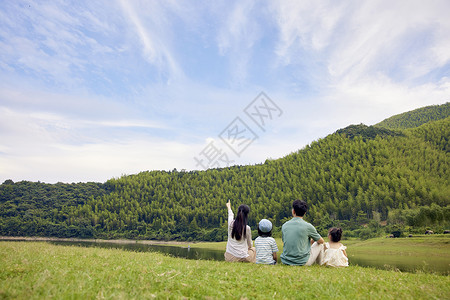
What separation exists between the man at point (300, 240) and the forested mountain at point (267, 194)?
5035cm

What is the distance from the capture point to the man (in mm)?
6781

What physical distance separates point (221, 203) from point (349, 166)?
3926 centimetres

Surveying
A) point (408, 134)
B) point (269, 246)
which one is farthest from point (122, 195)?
point (269, 246)

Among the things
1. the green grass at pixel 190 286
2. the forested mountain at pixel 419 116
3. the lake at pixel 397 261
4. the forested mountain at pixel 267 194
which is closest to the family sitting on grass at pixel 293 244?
the green grass at pixel 190 286

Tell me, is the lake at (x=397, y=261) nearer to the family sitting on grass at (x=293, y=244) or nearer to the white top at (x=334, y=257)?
the white top at (x=334, y=257)

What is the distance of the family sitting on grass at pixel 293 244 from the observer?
6.82 meters

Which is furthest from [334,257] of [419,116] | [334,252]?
[419,116]

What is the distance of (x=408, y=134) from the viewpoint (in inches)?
3957

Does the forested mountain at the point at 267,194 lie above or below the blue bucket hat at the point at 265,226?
above

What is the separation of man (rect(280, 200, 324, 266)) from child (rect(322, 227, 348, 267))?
0.54 feet

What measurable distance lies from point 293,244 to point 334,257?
107 centimetres

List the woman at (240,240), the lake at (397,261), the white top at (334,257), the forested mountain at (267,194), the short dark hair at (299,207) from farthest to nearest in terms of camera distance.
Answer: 1. the forested mountain at (267,194)
2. the lake at (397,261)
3. the woman at (240,240)
4. the white top at (334,257)
5. the short dark hair at (299,207)

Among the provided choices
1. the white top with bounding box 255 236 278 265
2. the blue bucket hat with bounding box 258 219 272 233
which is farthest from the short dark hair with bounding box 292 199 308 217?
the white top with bounding box 255 236 278 265

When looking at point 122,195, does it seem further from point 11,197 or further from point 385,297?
point 385,297
